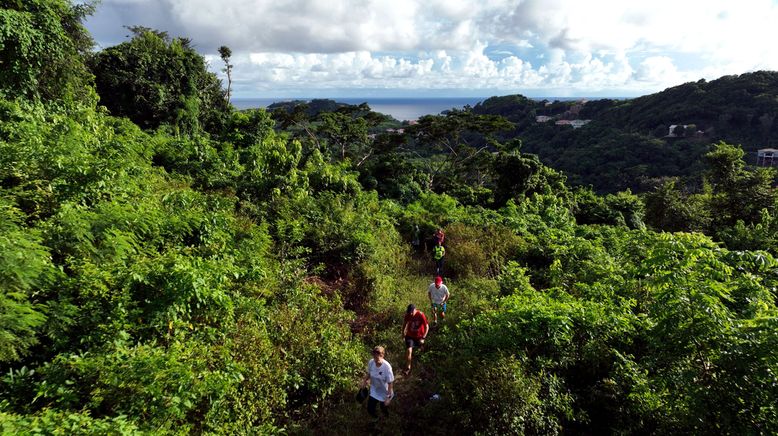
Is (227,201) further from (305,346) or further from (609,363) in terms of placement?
(609,363)

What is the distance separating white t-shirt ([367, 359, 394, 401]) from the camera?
17.0 ft

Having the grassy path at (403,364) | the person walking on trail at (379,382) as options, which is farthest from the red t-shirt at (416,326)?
the person walking on trail at (379,382)

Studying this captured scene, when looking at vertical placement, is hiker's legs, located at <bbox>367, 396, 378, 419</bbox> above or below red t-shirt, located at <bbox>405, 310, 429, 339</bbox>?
below

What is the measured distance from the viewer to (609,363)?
546 centimetres

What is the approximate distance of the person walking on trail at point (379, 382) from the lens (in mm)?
5172

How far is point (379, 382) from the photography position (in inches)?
206

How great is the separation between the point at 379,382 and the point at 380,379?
0.05 meters

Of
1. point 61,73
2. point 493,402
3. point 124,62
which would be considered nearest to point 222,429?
point 493,402

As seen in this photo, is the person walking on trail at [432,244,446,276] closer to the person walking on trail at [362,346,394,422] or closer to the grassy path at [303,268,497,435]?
the grassy path at [303,268,497,435]

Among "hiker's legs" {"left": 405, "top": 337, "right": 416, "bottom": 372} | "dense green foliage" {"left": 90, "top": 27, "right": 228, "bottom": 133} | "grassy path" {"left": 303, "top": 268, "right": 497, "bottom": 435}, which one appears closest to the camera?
"grassy path" {"left": 303, "top": 268, "right": 497, "bottom": 435}

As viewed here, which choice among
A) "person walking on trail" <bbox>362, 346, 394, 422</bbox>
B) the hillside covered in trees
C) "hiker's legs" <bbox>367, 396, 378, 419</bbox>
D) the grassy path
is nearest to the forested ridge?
the grassy path

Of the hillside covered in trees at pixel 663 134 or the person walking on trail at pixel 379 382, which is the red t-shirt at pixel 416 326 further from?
the hillside covered in trees at pixel 663 134

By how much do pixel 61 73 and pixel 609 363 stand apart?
14960mm

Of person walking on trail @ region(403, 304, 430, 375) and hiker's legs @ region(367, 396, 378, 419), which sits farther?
person walking on trail @ region(403, 304, 430, 375)
